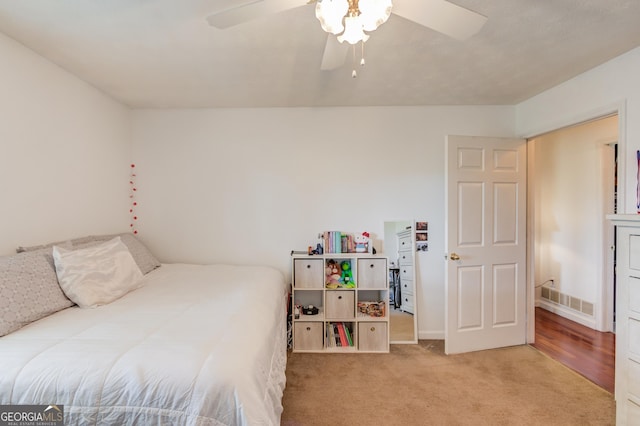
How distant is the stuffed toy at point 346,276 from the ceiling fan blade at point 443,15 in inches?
78.7

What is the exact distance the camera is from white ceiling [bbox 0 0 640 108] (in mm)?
1417

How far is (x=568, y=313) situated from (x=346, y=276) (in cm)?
277

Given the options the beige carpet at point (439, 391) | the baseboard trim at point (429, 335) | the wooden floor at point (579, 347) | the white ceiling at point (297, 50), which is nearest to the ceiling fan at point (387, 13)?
the white ceiling at point (297, 50)

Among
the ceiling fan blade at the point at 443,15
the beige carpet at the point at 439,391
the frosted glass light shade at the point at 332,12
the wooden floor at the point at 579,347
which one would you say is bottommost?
the beige carpet at the point at 439,391

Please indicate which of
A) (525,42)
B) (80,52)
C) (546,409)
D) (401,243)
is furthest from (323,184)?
(546,409)

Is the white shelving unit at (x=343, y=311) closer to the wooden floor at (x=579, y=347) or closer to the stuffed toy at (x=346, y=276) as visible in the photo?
the stuffed toy at (x=346, y=276)

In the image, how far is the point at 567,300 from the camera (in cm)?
319

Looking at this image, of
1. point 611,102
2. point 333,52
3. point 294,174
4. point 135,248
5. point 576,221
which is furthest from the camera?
point 576,221

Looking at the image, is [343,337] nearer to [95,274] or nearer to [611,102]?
[95,274]

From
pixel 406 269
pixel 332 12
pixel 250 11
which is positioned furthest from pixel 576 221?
pixel 250 11

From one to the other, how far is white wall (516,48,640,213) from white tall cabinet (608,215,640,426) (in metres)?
0.59

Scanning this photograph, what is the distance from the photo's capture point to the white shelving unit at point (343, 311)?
2.48m

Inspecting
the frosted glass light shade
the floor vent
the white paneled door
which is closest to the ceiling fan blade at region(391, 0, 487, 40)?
the frosted glass light shade

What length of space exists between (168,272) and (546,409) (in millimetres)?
2959
